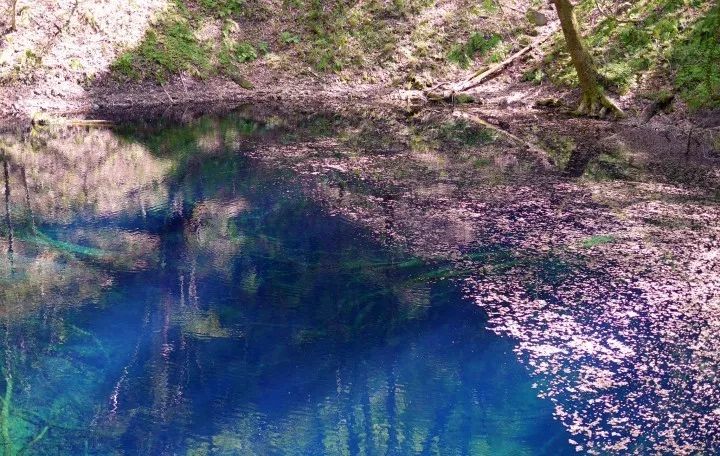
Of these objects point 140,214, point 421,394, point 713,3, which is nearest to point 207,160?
point 140,214

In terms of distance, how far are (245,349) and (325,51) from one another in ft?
60.7

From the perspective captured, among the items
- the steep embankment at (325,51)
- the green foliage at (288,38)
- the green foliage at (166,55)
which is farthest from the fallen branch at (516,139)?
the green foliage at (166,55)

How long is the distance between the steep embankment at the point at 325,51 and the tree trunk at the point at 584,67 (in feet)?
1.78

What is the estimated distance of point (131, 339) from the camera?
701 cm

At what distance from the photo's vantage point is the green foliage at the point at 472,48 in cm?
2334

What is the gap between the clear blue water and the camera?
5.52 m

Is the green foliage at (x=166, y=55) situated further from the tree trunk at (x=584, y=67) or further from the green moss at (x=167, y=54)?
the tree trunk at (x=584, y=67)

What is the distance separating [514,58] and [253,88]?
26.0 feet

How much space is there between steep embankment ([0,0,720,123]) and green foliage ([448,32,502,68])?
37 mm

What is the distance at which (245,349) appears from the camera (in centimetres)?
680

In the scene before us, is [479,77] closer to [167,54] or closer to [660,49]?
[660,49]

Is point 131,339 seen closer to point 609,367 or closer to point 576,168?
point 609,367

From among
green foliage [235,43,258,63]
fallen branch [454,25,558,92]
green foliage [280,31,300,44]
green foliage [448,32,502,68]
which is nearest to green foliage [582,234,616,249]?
fallen branch [454,25,558,92]

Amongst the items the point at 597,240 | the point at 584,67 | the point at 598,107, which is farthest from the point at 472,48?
the point at 597,240
